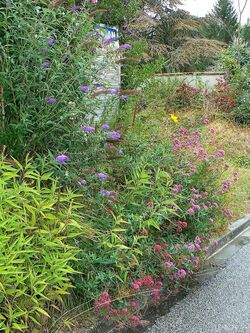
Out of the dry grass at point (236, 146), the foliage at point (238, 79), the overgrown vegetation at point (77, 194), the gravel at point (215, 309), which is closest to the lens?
the overgrown vegetation at point (77, 194)

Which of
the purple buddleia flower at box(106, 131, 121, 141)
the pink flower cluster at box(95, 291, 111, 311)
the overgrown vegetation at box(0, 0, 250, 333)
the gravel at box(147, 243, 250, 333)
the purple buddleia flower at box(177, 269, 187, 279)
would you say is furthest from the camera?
the purple buddleia flower at box(106, 131, 121, 141)

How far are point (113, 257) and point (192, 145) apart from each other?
2.59 meters

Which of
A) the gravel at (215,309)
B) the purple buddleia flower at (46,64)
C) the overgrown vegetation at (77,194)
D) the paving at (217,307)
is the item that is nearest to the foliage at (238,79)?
the overgrown vegetation at (77,194)

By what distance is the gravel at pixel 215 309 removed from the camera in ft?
11.1

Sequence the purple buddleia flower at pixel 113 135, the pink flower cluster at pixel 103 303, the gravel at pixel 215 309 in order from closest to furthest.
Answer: the pink flower cluster at pixel 103 303
the gravel at pixel 215 309
the purple buddleia flower at pixel 113 135

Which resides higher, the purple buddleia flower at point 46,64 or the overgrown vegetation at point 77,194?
the purple buddleia flower at point 46,64

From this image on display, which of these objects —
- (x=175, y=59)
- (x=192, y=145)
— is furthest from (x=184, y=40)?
(x=192, y=145)

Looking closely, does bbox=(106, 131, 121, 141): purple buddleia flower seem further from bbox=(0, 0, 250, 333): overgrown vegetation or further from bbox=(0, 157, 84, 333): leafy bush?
bbox=(0, 157, 84, 333): leafy bush

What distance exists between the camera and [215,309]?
3.70 meters

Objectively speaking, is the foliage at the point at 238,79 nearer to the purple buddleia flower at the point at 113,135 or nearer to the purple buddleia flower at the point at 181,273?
the purple buddleia flower at the point at 113,135

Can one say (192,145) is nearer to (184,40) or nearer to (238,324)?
(238,324)

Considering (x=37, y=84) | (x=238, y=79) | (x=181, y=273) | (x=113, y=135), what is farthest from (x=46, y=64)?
(x=238, y=79)

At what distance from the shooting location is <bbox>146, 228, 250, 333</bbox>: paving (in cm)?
338

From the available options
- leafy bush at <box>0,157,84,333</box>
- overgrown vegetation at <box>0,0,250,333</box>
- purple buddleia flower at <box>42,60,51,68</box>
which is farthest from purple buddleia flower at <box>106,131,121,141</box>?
leafy bush at <box>0,157,84,333</box>
